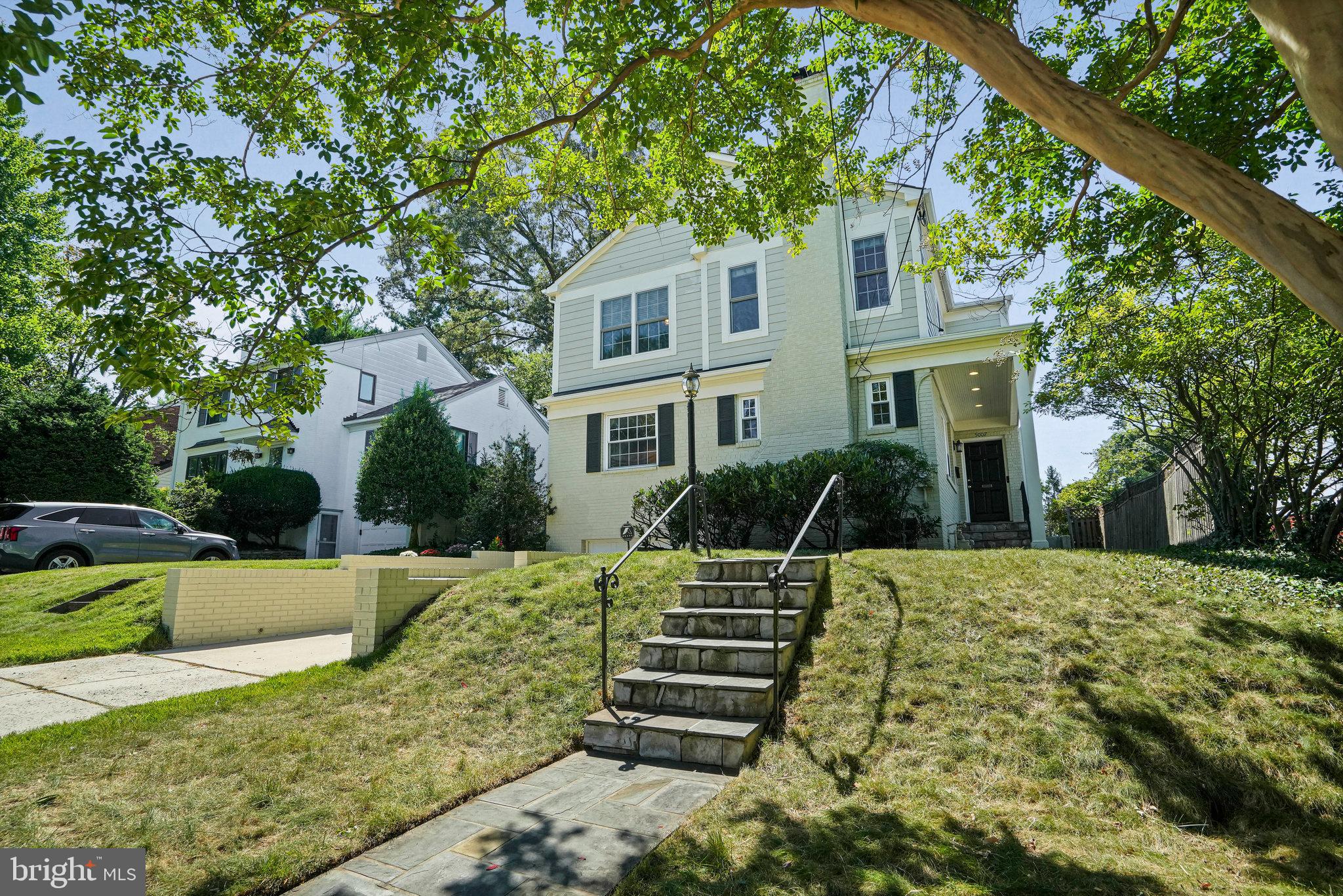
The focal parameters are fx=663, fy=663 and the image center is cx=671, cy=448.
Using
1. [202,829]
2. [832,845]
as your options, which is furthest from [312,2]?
[832,845]

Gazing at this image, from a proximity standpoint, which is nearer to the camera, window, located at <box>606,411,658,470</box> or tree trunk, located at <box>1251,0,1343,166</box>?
tree trunk, located at <box>1251,0,1343,166</box>

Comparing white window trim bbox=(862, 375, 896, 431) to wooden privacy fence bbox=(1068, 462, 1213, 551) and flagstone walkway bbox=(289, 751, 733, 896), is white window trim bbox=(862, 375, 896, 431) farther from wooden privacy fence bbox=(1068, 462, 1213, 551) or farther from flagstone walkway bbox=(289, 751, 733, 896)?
flagstone walkway bbox=(289, 751, 733, 896)

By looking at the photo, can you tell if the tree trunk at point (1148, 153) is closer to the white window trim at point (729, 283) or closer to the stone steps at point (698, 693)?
the stone steps at point (698, 693)

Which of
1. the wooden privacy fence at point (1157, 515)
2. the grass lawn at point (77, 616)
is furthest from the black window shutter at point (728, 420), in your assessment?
the grass lawn at point (77, 616)

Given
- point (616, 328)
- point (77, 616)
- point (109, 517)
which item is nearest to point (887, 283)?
point (616, 328)

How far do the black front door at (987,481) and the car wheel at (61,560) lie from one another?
1938 centimetres

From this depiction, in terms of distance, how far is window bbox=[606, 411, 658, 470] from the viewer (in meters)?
14.6

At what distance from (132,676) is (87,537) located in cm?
847

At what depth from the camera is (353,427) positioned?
22.1 m

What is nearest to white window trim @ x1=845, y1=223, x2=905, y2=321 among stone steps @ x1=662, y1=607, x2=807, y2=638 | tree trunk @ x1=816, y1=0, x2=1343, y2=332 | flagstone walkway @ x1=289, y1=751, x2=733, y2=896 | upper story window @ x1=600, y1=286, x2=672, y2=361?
upper story window @ x1=600, y1=286, x2=672, y2=361

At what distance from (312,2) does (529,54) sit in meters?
2.46

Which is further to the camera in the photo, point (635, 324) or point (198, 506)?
point (198, 506)

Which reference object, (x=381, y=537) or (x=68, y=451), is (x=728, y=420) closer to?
(x=381, y=537)

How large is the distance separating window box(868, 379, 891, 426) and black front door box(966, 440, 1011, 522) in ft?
18.0
